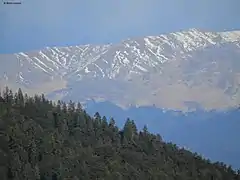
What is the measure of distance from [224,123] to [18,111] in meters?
82.8

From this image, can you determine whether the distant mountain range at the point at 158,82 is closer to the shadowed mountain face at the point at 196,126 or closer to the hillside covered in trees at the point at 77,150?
the shadowed mountain face at the point at 196,126

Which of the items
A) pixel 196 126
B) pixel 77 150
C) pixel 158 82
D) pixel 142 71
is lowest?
pixel 77 150

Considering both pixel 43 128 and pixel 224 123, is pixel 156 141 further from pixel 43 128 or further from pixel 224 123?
pixel 224 123

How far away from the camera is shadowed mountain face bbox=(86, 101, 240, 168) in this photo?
86938mm

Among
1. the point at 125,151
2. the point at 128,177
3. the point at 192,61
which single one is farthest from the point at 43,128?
the point at 192,61

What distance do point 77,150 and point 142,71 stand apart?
14152 cm

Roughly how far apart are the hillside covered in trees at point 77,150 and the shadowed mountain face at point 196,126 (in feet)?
144

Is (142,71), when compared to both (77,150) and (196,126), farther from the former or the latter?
(77,150)

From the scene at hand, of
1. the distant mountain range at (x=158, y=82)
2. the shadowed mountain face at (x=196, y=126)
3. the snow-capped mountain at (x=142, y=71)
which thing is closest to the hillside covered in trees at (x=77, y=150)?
the shadowed mountain face at (x=196, y=126)

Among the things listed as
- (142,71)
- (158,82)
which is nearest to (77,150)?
(158,82)

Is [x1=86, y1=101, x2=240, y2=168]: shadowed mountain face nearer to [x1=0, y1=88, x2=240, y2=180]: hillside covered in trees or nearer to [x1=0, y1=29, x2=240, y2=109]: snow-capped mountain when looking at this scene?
[x1=0, y1=29, x2=240, y2=109]: snow-capped mountain

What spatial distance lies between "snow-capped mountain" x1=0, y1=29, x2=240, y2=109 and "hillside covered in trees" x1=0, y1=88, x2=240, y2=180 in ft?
290

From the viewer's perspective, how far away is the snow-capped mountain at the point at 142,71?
5300 inches

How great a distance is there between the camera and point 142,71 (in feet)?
550
